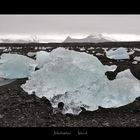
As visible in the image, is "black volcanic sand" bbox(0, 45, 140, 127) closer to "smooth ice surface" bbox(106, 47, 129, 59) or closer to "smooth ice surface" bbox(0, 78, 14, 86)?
Result: "smooth ice surface" bbox(0, 78, 14, 86)

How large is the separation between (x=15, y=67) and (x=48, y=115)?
3.07 meters

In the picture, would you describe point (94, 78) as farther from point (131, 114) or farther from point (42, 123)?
point (42, 123)

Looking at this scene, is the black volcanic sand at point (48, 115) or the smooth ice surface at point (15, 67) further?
the smooth ice surface at point (15, 67)

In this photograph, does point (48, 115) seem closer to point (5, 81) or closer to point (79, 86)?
point (79, 86)

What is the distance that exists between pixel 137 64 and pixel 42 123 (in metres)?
6.03

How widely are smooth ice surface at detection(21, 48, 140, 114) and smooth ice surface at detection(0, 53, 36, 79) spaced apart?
173 cm

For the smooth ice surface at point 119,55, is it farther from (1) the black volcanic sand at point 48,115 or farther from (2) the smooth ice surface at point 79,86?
(1) the black volcanic sand at point 48,115

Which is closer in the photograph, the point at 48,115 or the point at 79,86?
the point at 48,115

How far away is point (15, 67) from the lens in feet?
27.3

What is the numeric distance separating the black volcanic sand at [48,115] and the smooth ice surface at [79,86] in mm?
135

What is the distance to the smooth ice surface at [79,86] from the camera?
19.0 ft

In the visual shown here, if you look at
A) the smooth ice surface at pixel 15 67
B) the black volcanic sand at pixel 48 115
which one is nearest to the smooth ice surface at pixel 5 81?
the smooth ice surface at pixel 15 67

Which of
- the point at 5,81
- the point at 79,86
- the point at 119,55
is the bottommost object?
the point at 119,55

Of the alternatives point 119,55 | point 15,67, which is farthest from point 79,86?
point 119,55
